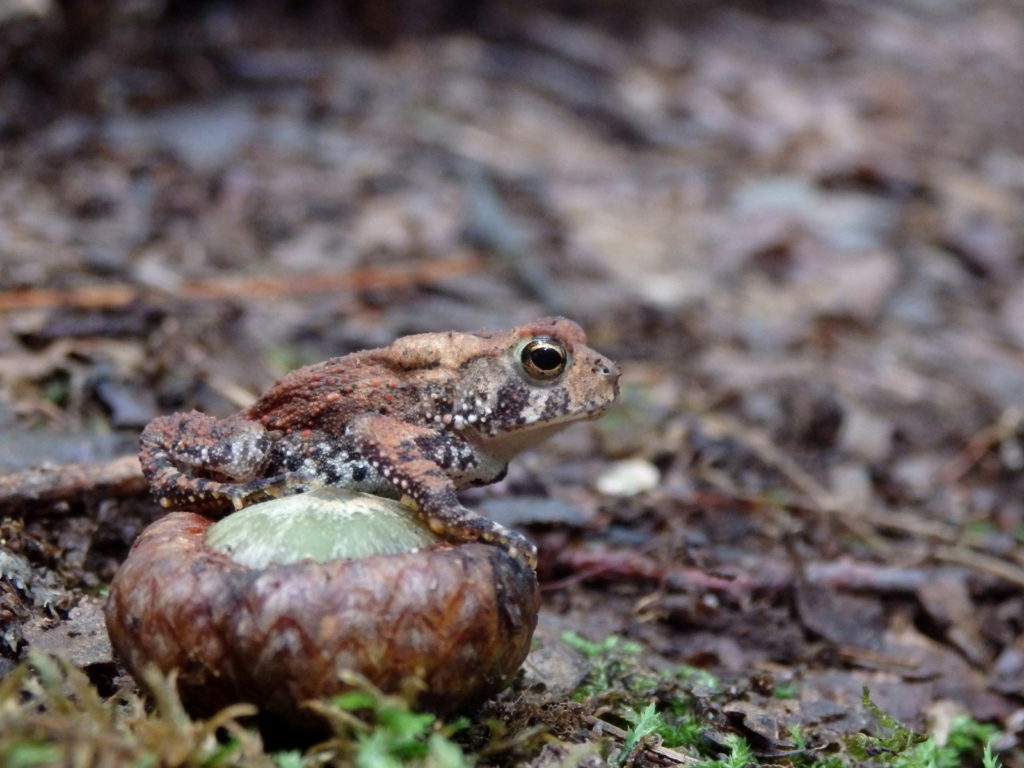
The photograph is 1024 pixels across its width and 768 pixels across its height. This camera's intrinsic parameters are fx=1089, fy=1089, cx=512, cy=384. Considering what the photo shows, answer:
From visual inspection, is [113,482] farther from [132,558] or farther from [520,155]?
[520,155]

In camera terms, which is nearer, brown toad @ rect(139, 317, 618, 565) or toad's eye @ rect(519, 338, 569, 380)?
brown toad @ rect(139, 317, 618, 565)

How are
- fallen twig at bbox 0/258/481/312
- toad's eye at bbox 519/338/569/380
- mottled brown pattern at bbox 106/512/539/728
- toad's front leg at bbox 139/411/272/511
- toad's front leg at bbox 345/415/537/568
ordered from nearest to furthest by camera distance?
mottled brown pattern at bbox 106/512/539/728 < toad's front leg at bbox 345/415/537/568 < toad's front leg at bbox 139/411/272/511 < toad's eye at bbox 519/338/569/380 < fallen twig at bbox 0/258/481/312

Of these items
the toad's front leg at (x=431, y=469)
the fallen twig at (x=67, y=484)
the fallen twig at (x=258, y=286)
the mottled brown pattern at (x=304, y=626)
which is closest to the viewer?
the mottled brown pattern at (x=304, y=626)

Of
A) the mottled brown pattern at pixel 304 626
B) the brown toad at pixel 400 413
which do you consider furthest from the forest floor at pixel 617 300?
the brown toad at pixel 400 413

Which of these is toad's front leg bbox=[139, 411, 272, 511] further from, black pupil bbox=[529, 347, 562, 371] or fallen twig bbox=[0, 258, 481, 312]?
fallen twig bbox=[0, 258, 481, 312]

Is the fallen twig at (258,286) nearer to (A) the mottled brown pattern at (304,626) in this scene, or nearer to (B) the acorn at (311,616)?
(B) the acorn at (311,616)

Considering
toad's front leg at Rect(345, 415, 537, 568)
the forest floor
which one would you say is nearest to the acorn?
toad's front leg at Rect(345, 415, 537, 568)

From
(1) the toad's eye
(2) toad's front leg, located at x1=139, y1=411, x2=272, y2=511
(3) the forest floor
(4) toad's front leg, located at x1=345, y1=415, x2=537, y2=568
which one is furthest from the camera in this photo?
(3) the forest floor
